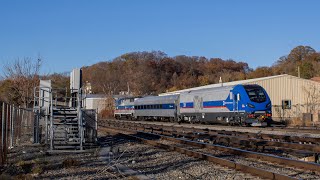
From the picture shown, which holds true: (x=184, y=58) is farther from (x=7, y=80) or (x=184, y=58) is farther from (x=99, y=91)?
(x=7, y=80)

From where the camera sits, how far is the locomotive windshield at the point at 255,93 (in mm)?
30547

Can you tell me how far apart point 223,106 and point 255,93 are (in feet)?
9.52

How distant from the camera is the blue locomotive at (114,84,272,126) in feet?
98.8

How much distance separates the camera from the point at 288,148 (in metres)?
15.0

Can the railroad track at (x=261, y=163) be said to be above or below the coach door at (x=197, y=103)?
below

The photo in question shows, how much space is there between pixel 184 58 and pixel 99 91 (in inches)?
1257

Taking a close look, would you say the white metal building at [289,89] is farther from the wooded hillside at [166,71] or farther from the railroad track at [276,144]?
the wooded hillside at [166,71]

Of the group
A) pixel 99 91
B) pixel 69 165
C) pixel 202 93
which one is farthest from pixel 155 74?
pixel 69 165

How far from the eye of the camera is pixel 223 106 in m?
32.8

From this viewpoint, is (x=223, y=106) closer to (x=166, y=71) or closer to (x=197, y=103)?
(x=197, y=103)

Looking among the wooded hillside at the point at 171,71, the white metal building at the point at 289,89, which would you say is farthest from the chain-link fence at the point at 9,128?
the wooded hillside at the point at 171,71

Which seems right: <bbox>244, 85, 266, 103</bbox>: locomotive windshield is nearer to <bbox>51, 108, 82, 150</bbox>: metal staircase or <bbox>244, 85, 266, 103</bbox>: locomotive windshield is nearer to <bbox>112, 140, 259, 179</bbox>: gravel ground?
<bbox>51, 108, 82, 150</bbox>: metal staircase

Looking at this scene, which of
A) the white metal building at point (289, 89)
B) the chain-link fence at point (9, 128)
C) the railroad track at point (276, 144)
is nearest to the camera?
the chain-link fence at point (9, 128)

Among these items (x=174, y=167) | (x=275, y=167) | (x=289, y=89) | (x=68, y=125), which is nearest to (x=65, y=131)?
(x=68, y=125)
